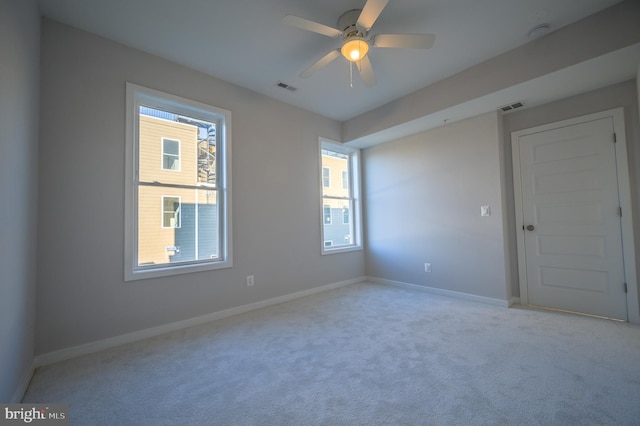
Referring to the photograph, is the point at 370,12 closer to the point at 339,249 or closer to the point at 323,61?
the point at 323,61

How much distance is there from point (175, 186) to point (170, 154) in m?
0.36

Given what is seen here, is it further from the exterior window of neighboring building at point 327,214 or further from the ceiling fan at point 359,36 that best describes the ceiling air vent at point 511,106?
the exterior window of neighboring building at point 327,214

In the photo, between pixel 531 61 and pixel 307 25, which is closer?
pixel 307 25

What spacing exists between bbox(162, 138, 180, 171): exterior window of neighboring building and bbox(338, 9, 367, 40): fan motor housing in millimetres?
2091

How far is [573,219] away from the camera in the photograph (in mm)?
3102

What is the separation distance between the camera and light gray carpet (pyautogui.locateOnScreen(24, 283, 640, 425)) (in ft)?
5.02

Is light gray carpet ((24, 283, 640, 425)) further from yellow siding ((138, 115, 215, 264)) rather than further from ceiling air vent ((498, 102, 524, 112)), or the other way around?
ceiling air vent ((498, 102, 524, 112))

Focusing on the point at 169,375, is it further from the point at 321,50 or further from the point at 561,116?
the point at 561,116

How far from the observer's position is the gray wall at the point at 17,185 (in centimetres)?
149

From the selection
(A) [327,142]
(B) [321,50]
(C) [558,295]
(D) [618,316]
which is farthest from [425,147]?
(D) [618,316]

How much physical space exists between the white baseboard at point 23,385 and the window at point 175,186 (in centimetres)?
83

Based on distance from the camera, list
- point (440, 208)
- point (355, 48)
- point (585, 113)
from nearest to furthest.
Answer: point (355, 48), point (585, 113), point (440, 208)

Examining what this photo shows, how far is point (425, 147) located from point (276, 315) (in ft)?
10.5

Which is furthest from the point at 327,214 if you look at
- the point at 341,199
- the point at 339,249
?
the point at 339,249
